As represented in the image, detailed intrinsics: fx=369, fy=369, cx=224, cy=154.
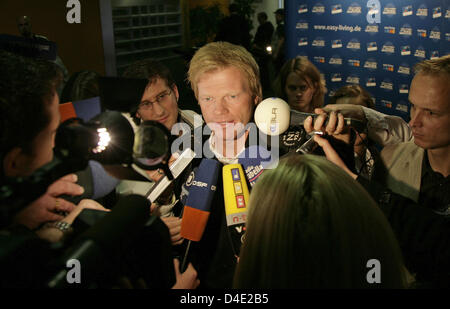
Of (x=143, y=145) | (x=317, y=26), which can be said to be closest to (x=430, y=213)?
(x=143, y=145)

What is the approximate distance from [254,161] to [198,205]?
0.27 metres

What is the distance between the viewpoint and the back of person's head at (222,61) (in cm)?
147

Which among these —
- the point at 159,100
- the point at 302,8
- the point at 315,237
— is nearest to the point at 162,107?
the point at 159,100

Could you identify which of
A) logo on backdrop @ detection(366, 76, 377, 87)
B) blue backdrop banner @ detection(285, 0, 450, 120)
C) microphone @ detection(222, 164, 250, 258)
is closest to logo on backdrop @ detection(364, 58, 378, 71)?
blue backdrop banner @ detection(285, 0, 450, 120)

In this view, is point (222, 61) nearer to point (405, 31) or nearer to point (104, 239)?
point (104, 239)

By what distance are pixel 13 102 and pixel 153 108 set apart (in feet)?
2.81

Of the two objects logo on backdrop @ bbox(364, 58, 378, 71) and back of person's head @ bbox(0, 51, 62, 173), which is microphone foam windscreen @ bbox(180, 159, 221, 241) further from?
logo on backdrop @ bbox(364, 58, 378, 71)

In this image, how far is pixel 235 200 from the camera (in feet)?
4.34

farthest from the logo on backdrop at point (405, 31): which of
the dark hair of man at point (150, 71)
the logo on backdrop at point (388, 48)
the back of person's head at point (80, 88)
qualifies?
the back of person's head at point (80, 88)

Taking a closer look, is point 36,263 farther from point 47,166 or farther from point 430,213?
point 430,213

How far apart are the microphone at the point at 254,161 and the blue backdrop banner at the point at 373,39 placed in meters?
3.33

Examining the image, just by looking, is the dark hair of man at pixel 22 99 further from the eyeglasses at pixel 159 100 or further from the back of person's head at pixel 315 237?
the eyeglasses at pixel 159 100

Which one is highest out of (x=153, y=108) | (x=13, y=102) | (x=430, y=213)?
(x=13, y=102)

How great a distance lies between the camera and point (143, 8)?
8117 millimetres
